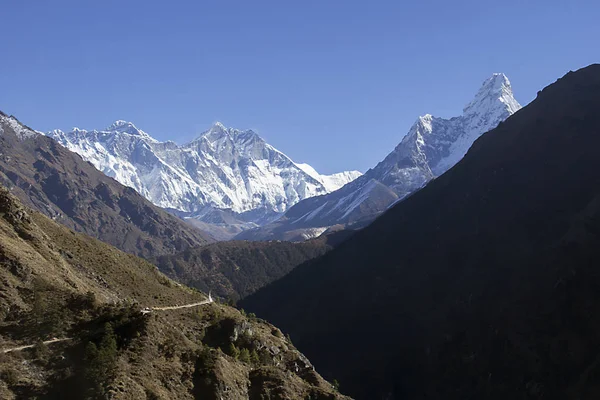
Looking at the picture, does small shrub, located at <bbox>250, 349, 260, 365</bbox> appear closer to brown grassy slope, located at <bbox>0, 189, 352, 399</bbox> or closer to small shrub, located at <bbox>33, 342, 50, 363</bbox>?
brown grassy slope, located at <bbox>0, 189, 352, 399</bbox>

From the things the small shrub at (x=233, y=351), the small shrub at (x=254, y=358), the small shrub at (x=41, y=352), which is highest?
the small shrub at (x=41, y=352)

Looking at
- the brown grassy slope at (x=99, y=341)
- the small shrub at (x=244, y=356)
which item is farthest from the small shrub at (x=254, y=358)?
the small shrub at (x=244, y=356)

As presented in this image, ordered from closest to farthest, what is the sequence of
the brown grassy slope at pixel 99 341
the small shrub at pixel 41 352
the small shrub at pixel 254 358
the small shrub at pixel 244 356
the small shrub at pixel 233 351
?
the brown grassy slope at pixel 99 341, the small shrub at pixel 41 352, the small shrub at pixel 233 351, the small shrub at pixel 244 356, the small shrub at pixel 254 358

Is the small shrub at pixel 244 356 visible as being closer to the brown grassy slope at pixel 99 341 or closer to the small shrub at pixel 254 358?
the brown grassy slope at pixel 99 341

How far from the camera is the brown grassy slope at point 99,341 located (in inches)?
2559

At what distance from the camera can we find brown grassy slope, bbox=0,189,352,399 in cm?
6500

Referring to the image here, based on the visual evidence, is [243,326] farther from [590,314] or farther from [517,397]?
[590,314]

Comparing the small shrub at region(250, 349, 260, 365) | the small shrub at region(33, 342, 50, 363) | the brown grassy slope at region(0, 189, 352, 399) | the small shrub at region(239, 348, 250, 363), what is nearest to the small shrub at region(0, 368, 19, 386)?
the brown grassy slope at region(0, 189, 352, 399)

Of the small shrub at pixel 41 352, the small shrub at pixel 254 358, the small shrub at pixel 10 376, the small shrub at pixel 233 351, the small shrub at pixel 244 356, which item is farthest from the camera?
the small shrub at pixel 254 358

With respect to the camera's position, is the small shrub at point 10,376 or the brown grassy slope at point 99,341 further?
the brown grassy slope at point 99,341

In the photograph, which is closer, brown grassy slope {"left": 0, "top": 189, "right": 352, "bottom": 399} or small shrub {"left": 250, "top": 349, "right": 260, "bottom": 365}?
brown grassy slope {"left": 0, "top": 189, "right": 352, "bottom": 399}

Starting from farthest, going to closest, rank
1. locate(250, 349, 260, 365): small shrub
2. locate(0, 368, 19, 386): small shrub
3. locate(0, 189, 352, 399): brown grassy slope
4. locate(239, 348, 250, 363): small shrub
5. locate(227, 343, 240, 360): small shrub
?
locate(250, 349, 260, 365): small shrub
locate(239, 348, 250, 363): small shrub
locate(227, 343, 240, 360): small shrub
locate(0, 189, 352, 399): brown grassy slope
locate(0, 368, 19, 386): small shrub

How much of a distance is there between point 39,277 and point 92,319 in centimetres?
1048

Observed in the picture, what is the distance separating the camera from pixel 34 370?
210 feet
